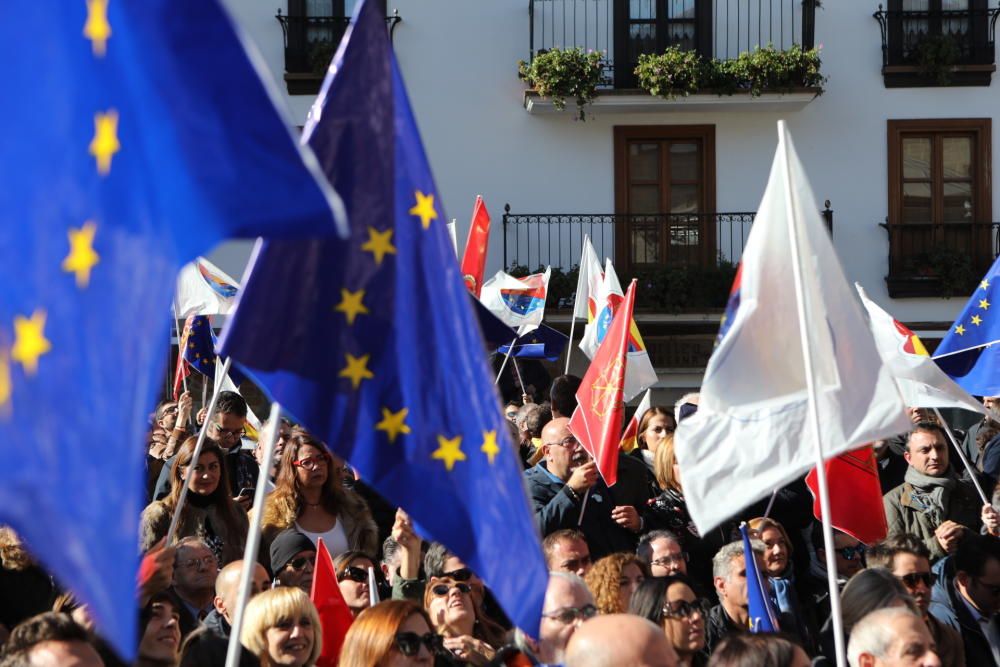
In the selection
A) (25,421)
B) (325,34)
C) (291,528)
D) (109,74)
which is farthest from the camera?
(325,34)

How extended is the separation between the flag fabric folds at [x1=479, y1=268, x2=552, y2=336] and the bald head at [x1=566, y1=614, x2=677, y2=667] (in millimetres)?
9866

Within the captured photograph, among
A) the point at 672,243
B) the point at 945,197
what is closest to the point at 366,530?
the point at 672,243

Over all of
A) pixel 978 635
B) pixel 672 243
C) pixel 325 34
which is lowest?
pixel 978 635

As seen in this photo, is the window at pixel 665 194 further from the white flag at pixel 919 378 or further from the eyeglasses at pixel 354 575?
the eyeglasses at pixel 354 575

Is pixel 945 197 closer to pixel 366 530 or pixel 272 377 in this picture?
pixel 366 530

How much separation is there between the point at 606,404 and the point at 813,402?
3564 millimetres

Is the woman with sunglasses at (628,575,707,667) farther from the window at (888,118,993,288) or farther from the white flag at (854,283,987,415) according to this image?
the window at (888,118,993,288)

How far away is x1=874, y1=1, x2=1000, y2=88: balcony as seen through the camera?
20.3 meters

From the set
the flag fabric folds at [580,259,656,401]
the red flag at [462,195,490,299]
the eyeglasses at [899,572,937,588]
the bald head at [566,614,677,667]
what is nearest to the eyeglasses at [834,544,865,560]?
the eyeglasses at [899,572,937,588]

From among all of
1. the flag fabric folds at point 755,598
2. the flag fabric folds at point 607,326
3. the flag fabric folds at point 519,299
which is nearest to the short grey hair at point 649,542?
the flag fabric folds at point 755,598

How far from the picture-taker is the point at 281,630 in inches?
191

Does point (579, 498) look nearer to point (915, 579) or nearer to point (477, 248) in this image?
point (915, 579)

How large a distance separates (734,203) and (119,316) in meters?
18.5

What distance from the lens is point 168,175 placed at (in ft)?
8.83
